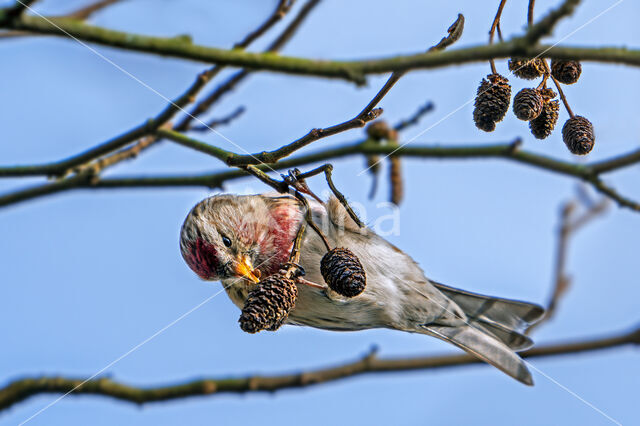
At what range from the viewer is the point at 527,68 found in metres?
1.79

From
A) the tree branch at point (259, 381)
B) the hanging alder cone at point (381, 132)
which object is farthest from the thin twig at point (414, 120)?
the tree branch at point (259, 381)

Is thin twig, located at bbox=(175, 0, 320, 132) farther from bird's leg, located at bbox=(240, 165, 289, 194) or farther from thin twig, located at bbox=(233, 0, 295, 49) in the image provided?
bird's leg, located at bbox=(240, 165, 289, 194)

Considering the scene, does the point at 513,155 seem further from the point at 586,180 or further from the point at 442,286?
the point at 442,286

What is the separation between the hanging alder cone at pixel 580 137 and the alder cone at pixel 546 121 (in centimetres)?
4

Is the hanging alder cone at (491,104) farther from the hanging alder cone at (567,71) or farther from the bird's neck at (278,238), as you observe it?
the bird's neck at (278,238)

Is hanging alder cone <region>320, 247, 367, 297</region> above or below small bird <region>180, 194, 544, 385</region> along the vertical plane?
below

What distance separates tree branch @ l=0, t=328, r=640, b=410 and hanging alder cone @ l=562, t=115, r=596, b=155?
5.04 ft

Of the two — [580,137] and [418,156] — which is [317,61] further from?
[418,156]

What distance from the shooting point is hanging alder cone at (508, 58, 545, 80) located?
1.78m

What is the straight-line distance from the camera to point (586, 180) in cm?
253

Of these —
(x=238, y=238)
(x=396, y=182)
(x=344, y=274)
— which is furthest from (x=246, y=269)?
(x=344, y=274)

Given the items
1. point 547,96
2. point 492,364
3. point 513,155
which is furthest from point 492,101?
point 492,364

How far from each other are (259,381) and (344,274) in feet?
4.38

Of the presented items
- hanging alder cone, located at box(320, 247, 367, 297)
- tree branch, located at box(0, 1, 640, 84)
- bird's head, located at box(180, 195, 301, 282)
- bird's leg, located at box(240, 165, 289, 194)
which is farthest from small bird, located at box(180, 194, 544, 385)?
tree branch, located at box(0, 1, 640, 84)
